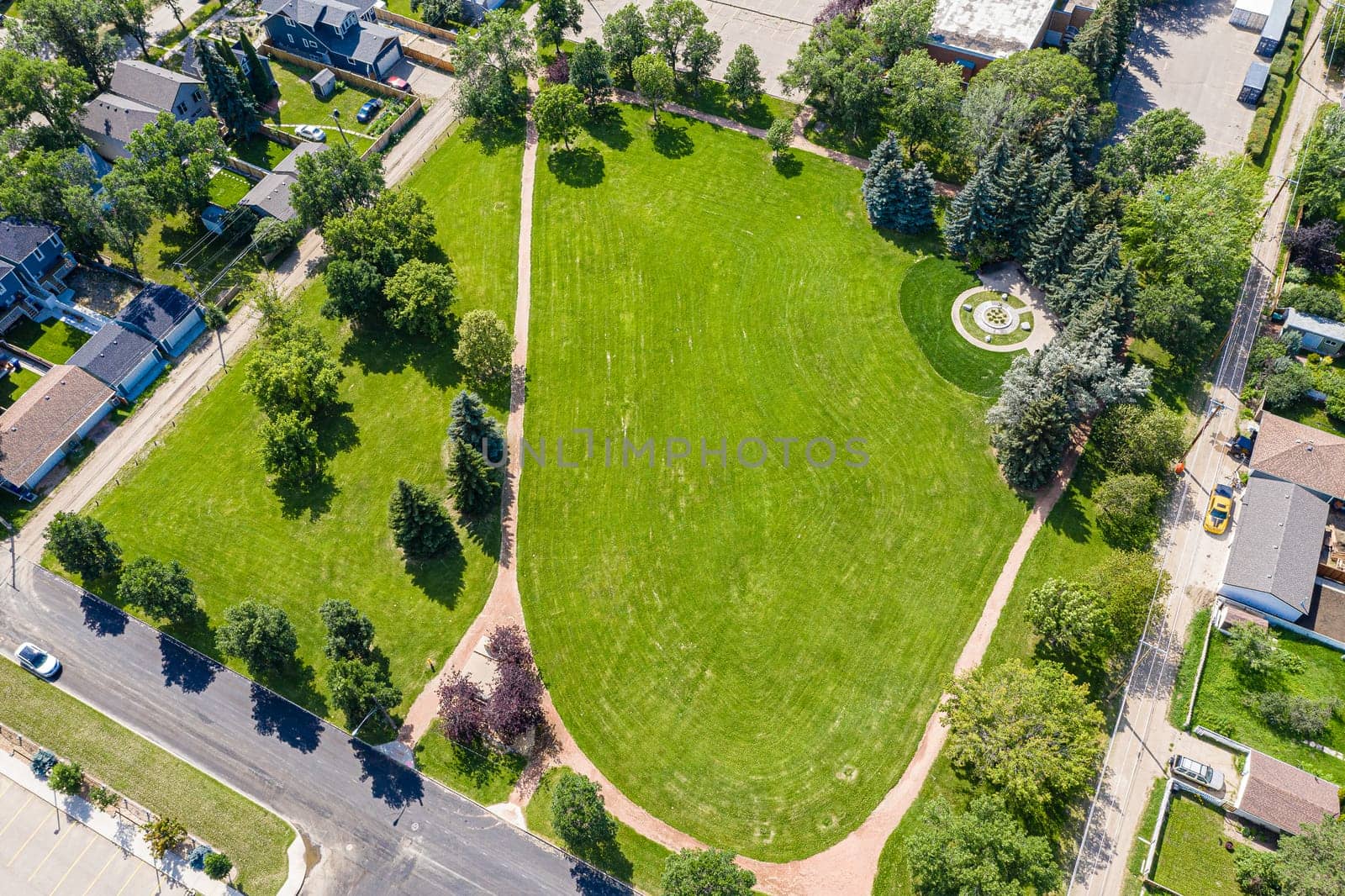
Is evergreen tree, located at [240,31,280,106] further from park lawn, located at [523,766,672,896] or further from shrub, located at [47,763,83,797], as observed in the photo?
park lawn, located at [523,766,672,896]

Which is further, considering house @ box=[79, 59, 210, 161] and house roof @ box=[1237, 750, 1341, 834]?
house @ box=[79, 59, 210, 161]

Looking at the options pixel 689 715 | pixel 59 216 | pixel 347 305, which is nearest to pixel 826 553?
pixel 689 715

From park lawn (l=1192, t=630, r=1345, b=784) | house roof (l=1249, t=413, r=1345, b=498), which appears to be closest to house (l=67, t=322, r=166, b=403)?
park lawn (l=1192, t=630, r=1345, b=784)

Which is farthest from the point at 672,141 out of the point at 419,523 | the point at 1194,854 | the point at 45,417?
the point at 1194,854

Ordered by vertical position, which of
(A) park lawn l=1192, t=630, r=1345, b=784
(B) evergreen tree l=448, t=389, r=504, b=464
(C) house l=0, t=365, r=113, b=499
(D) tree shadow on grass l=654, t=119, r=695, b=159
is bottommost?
(C) house l=0, t=365, r=113, b=499

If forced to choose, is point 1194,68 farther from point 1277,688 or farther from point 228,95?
point 228,95

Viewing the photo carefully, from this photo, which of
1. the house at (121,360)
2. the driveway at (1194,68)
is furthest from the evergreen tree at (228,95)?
the driveway at (1194,68)
